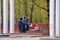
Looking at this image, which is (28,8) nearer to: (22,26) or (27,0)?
(27,0)

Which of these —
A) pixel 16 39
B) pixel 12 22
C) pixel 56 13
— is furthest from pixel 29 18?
pixel 16 39

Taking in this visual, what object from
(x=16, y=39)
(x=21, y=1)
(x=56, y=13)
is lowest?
(x=16, y=39)

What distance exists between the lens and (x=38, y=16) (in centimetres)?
1784

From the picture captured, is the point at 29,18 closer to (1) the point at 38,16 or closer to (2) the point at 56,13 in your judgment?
(1) the point at 38,16

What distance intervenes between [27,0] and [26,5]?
45cm

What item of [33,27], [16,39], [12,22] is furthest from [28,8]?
[16,39]

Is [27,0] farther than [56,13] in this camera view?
Yes

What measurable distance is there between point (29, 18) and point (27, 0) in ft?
4.35

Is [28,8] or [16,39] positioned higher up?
[28,8]

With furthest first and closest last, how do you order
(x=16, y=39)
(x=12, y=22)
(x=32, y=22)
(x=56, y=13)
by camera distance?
1. (x=32, y=22)
2. (x=12, y=22)
3. (x=56, y=13)
4. (x=16, y=39)

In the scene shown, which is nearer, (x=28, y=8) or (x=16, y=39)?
(x=16, y=39)

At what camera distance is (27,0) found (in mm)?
17672

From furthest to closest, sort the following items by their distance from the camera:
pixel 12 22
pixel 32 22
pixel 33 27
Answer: pixel 32 22 < pixel 33 27 < pixel 12 22

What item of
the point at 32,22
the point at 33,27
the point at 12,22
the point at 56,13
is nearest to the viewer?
the point at 56,13
